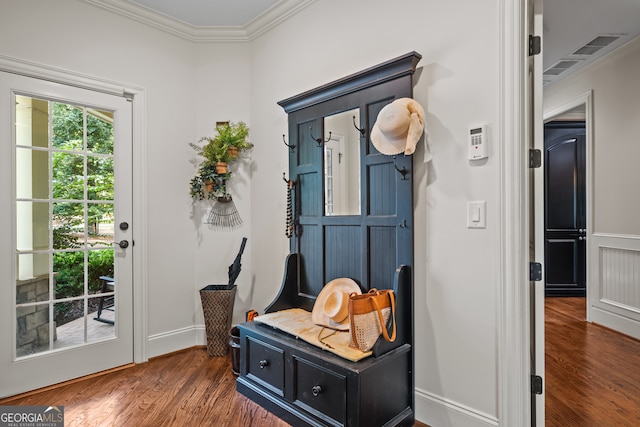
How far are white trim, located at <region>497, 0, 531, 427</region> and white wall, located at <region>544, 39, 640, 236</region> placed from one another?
2725mm

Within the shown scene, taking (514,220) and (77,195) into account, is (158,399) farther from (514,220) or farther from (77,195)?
(514,220)

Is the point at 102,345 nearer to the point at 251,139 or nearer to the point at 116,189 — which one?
the point at 116,189

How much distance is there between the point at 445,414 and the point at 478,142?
139cm

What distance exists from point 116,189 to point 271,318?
1618 millimetres

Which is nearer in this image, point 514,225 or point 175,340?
point 514,225

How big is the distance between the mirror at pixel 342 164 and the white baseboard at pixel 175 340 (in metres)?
1.75

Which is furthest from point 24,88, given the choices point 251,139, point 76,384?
point 76,384

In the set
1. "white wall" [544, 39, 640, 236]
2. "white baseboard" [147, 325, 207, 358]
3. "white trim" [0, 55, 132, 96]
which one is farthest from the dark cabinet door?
"white trim" [0, 55, 132, 96]

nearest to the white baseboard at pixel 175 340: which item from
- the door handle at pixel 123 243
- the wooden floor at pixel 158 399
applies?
the wooden floor at pixel 158 399

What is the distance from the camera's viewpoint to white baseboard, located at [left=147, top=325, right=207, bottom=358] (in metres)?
2.93

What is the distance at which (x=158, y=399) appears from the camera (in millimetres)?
2254

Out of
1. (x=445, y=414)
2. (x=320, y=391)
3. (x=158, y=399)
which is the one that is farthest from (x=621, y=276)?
(x=158, y=399)

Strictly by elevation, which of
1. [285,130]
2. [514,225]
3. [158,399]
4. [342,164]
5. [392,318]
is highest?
[285,130]

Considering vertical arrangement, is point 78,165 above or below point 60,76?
below
